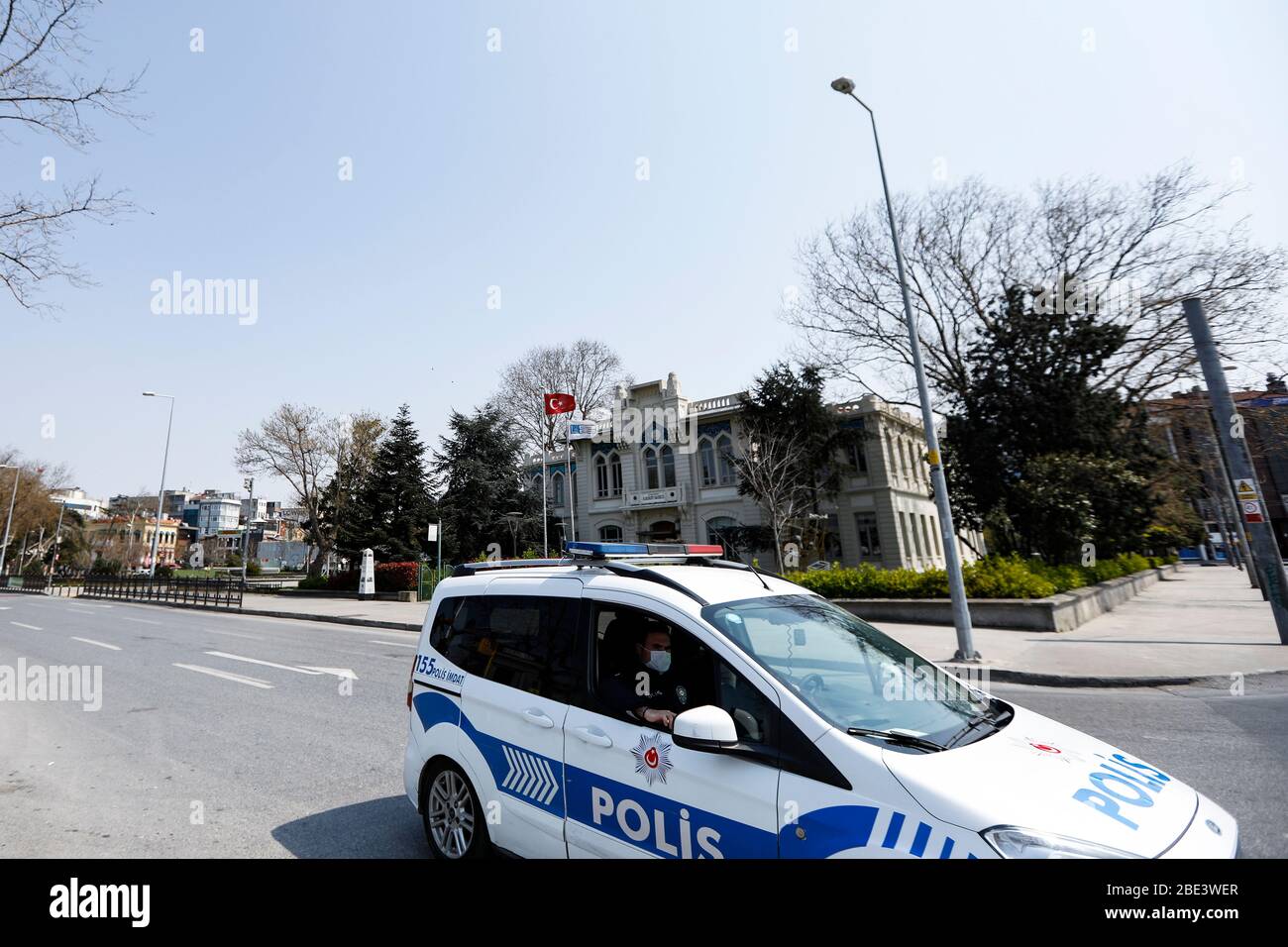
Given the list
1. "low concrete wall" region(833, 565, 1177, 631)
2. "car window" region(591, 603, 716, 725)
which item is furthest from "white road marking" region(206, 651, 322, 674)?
"low concrete wall" region(833, 565, 1177, 631)

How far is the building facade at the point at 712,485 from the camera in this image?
3516 cm

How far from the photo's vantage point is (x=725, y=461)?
38.2 metres

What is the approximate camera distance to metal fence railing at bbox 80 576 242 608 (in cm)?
2903

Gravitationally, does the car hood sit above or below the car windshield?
below

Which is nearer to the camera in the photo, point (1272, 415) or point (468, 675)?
point (468, 675)

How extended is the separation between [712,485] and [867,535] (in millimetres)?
9576

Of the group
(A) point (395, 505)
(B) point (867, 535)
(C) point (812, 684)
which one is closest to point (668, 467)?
(B) point (867, 535)

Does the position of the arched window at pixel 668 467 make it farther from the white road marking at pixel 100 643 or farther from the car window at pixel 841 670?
the car window at pixel 841 670

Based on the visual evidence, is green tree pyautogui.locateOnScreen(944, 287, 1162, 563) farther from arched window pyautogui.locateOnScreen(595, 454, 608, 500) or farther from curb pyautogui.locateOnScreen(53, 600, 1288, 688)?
arched window pyautogui.locateOnScreen(595, 454, 608, 500)

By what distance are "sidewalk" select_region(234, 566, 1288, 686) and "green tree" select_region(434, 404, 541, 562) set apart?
63.8ft
